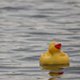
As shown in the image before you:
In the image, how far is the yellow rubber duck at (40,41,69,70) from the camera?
38.7ft

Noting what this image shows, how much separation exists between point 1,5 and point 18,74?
28.7 feet

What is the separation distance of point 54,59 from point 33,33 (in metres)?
3.18

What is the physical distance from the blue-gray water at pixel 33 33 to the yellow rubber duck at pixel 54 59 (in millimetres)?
154

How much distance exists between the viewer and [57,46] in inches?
463

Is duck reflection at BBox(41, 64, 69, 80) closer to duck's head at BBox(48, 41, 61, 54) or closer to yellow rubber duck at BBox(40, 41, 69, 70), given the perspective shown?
yellow rubber duck at BBox(40, 41, 69, 70)

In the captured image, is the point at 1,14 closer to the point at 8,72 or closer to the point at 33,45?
the point at 33,45

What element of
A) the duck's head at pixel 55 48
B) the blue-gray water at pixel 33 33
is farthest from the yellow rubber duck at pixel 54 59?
the blue-gray water at pixel 33 33

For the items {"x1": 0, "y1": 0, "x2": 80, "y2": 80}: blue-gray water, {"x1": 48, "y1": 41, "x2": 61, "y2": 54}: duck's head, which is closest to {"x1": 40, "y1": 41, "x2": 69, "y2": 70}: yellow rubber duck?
{"x1": 48, "y1": 41, "x2": 61, "y2": 54}: duck's head

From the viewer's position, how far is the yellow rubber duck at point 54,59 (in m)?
11.8

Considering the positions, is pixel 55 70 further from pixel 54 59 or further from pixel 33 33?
pixel 33 33

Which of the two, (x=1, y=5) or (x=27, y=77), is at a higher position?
(x=1, y=5)

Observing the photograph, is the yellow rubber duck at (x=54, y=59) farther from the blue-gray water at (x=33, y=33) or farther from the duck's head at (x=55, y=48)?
the blue-gray water at (x=33, y=33)

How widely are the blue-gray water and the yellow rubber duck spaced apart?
15 cm

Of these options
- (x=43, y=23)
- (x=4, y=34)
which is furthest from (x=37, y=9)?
(x=4, y=34)
